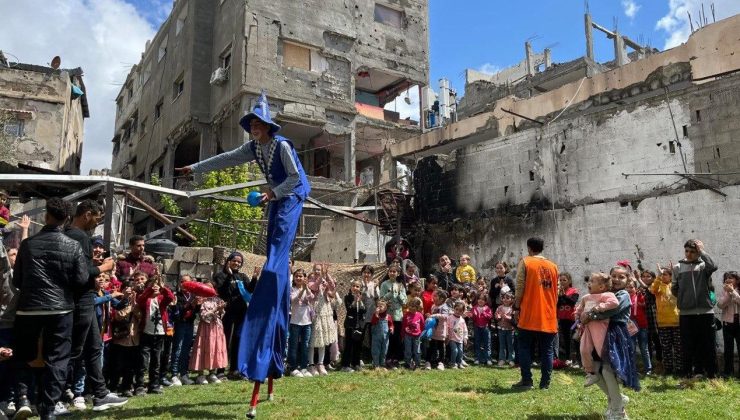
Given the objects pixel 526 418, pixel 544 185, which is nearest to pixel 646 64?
pixel 544 185

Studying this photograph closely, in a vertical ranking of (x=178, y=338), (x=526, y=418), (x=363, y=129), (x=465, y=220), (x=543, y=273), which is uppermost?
(x=363, y=129)

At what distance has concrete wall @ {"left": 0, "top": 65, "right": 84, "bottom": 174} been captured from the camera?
88.5ft

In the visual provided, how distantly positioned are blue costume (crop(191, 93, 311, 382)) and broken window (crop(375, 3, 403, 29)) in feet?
83.9

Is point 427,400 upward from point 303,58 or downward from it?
downward

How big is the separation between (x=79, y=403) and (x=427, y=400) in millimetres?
3762

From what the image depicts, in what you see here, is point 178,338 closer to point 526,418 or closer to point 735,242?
point 526,418

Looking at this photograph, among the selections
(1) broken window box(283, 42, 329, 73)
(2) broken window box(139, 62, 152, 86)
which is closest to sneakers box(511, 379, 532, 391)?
(1) broken window box(283, 42, 329, 73)

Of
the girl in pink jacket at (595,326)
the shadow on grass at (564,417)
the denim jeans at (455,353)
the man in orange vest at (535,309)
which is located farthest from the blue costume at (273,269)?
the denim jeans at (455,353)

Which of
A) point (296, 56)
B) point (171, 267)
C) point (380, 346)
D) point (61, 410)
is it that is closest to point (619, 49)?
point (296, 56)

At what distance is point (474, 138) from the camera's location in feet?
63.4

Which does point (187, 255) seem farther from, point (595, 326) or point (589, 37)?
point (589, 37)

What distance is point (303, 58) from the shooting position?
27156mm

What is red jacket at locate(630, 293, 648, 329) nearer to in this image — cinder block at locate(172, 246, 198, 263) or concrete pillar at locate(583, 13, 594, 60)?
cinder block at locate(172, 246, 198, 263)

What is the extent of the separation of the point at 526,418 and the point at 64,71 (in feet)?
96.5
